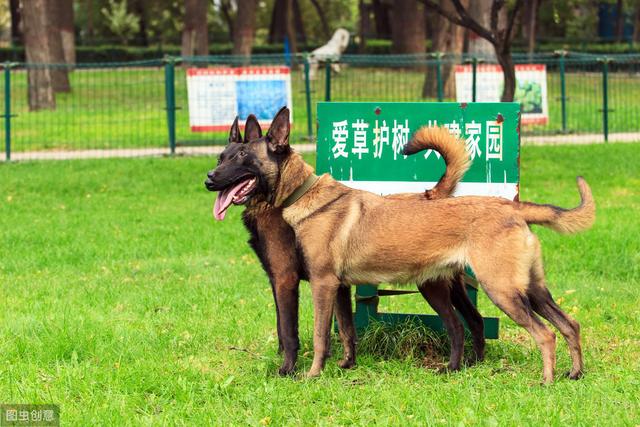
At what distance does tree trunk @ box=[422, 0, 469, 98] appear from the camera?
26.1 meters

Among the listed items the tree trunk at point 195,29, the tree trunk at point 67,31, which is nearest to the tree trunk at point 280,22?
the tree trunk at point 195,29

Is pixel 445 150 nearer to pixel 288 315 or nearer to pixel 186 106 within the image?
pixel 288 315

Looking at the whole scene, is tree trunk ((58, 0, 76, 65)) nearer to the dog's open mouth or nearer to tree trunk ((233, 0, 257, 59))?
tree trunk ((233, 0, 257, 59))

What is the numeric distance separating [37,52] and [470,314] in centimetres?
2154

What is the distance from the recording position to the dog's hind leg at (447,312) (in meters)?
6.46

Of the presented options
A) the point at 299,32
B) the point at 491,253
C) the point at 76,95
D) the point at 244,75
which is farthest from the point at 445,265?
the point at 299,32

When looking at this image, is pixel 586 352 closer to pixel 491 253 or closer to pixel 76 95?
pixel 491 253

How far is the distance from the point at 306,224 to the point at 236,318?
190 cm

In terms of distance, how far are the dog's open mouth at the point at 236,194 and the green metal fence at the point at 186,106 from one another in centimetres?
1227

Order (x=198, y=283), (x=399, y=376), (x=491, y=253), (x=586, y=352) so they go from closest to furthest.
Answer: (x=491, y=253), (x=399, y=376), (x=586, y=352), (x=198, y=283)

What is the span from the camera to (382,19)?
58.8m

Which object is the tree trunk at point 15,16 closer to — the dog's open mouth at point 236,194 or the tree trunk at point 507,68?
the tree trunk at point 507,68

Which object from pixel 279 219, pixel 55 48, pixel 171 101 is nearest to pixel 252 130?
pixel 279 219

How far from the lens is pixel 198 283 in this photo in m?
9.11
